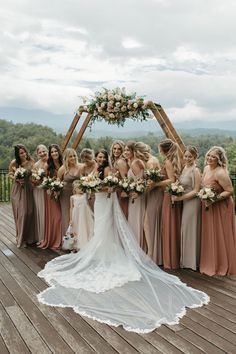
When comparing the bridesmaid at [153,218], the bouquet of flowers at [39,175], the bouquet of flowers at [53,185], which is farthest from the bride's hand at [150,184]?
the bouquet of flowers at [39,175]

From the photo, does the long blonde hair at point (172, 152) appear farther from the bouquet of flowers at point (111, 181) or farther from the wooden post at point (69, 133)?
the wooden post at point (69, 133)

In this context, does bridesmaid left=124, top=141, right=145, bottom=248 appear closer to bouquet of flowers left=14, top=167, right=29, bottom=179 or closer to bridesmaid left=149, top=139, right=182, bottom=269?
bridesmaid left=149, top=139, right=182, bottom=269

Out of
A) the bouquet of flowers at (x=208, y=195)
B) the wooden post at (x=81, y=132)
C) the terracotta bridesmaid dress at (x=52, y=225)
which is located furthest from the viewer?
the wooden post at (x=81, y=132)

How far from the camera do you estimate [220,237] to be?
512 centimetres

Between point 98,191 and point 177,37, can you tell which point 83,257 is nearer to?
point 98,191

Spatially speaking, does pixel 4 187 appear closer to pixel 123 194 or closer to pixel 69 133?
pixel 69 133

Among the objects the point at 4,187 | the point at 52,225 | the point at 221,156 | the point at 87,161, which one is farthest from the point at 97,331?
the point at 4,187

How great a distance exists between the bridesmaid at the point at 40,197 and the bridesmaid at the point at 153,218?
209cm

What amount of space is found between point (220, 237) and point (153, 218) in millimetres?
1027

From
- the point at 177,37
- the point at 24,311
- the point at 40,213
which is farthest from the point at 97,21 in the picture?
the point at 24,311

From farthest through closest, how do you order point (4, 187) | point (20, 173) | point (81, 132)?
point (4, 187) → point (81, 132) → point (20, 173)

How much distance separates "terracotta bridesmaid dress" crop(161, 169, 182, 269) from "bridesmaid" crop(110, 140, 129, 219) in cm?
66

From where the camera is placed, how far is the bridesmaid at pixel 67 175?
6352mm

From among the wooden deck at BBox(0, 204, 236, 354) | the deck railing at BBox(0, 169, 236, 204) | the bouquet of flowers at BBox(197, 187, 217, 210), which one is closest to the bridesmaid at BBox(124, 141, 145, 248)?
the bouquet of flowers at BBox(197, 187, 217, 210)
